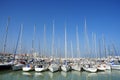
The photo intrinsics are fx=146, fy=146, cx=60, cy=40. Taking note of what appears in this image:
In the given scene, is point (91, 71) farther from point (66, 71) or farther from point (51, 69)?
point (51, 69)

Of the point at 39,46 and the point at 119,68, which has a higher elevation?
the point at 39,46

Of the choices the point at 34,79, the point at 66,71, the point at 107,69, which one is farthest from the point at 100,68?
the point at 34,79

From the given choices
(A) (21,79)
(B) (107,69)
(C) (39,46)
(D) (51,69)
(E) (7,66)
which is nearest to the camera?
(A) (21,79)

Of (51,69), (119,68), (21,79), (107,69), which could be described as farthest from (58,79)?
(119,68)

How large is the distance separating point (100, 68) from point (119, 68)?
830 cm

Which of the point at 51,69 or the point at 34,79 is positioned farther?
the point at 51,69

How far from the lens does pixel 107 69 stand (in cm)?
4991

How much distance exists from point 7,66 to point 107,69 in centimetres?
3283

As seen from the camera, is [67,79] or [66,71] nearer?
[67,79]

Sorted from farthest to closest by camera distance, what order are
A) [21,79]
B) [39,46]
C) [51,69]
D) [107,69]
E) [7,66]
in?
[39,46] → [107,69] → [7,66] → [51,69] → [21,79]

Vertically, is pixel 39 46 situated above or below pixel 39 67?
above

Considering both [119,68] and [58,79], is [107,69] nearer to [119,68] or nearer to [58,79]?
[119,68]

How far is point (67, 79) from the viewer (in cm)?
3141

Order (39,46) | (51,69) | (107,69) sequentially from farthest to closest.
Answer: (39,46) < (107,69) < (51,69)
